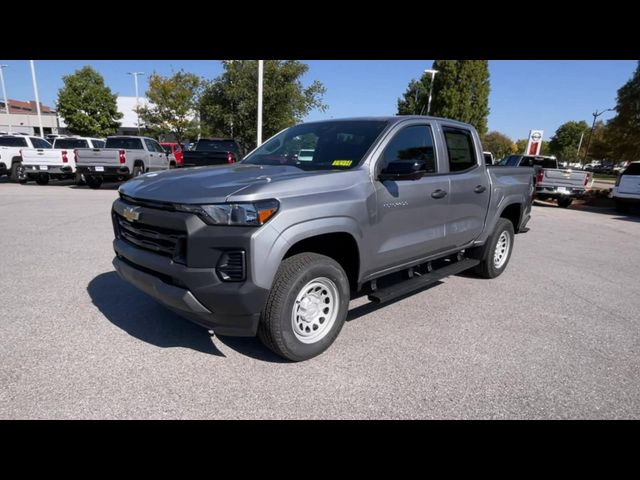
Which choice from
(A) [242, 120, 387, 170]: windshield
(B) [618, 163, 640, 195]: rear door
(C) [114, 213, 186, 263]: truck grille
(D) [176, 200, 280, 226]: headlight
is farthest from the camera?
(B) [618, 163, 640, 195]: rear door

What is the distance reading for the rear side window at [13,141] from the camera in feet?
53.2

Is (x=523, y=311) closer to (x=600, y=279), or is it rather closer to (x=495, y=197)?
(x=495, y=197)

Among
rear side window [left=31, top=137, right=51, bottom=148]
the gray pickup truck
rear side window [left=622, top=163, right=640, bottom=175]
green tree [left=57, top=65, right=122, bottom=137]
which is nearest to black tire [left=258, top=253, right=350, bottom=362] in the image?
the gray pickup truck

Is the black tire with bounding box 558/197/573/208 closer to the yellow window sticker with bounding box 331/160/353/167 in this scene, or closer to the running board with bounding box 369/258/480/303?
the running board with bounding box 369/258/480/303

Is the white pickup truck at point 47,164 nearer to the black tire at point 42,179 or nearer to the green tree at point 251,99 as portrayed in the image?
the black tire at point 42,179

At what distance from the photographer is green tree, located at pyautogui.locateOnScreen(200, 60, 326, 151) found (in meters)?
20.3

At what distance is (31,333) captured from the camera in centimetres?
331

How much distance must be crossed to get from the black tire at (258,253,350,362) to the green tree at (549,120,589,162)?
86077 millimetres
